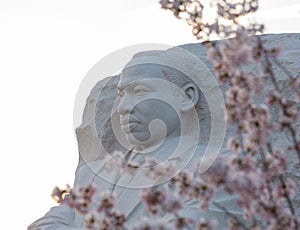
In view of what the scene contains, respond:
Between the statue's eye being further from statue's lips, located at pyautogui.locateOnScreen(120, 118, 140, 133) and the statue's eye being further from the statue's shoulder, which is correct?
the statue's shoulder

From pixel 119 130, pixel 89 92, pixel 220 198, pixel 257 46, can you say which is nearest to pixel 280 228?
pixel 257 46

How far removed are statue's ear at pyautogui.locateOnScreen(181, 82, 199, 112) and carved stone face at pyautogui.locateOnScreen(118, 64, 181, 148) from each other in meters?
0.05

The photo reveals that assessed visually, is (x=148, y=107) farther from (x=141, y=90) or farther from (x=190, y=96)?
(x=190, y=96)

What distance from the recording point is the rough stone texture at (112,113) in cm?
450

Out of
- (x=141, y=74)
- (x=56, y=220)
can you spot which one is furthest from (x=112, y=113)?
(x=56, y=220)

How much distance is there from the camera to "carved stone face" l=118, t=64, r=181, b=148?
4426 mm

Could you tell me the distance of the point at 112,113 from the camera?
5043 millimetres

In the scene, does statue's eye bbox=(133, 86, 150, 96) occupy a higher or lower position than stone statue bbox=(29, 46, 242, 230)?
higher

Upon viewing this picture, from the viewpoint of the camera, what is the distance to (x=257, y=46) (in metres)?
2.48

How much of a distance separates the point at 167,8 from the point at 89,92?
257 centimetres

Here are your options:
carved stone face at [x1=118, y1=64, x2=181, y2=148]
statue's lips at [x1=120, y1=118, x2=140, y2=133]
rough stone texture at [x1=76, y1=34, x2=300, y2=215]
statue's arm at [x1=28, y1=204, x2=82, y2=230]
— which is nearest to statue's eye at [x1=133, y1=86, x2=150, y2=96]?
carved stone face at [x1=118, y1=64, x2=181, y2=148]

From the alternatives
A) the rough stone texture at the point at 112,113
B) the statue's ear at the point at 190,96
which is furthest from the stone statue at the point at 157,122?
the rough stone texture at the point at 112,113

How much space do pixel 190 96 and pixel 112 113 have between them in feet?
2.29

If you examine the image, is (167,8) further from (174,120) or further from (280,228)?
(174,120)
